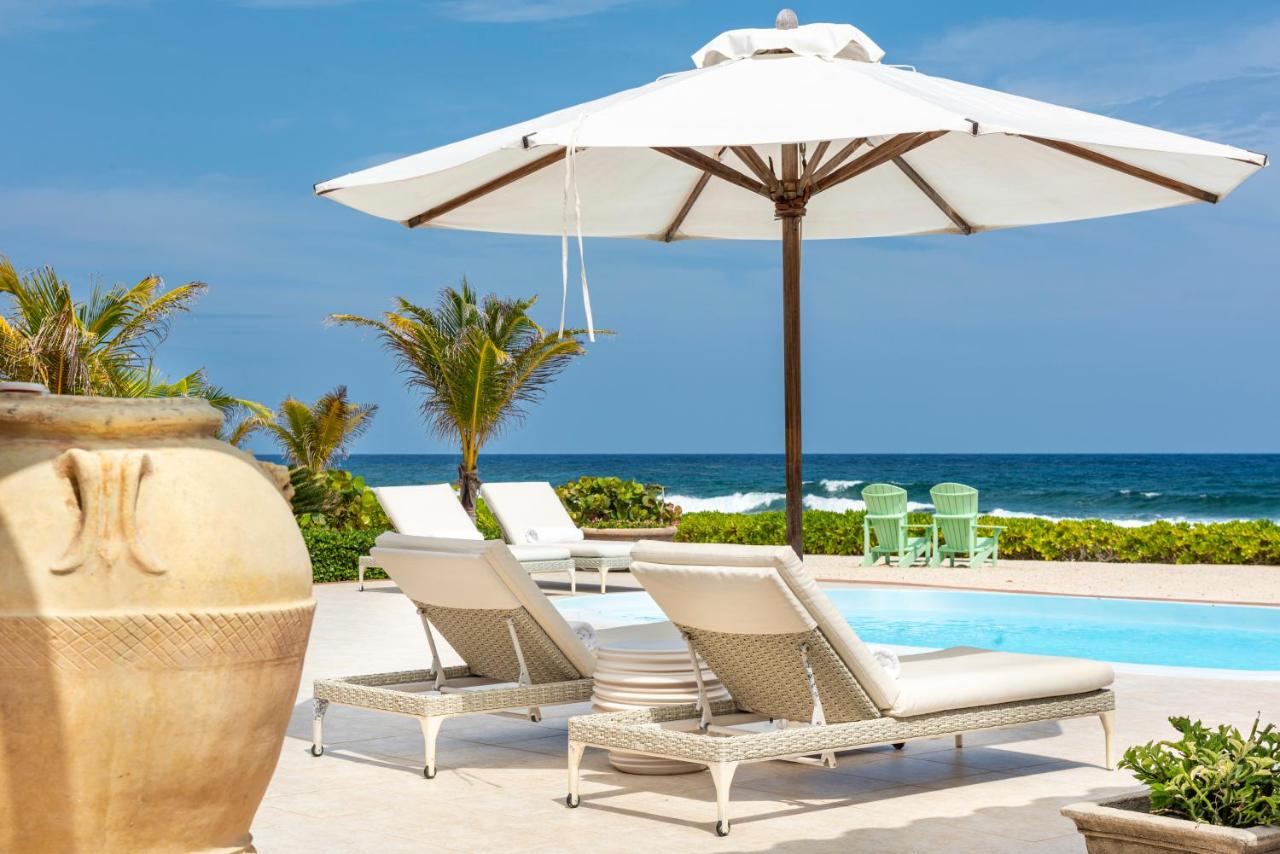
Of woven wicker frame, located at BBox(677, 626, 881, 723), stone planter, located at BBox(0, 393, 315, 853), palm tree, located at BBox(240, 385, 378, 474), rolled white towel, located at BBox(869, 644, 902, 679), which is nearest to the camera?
stone planter, located at BBox(0, 393, 315, 853)

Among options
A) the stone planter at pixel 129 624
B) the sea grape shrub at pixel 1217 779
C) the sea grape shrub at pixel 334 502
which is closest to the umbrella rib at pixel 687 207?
the sea grape shrub at pixel 1217 779

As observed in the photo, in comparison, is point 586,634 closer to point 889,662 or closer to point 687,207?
point 889,662

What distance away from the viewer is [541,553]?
13203mm

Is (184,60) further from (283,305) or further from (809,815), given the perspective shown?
(809,815)

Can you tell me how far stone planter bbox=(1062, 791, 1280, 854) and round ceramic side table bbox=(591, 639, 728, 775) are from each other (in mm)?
2111

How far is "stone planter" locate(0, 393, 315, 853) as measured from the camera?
3.40m

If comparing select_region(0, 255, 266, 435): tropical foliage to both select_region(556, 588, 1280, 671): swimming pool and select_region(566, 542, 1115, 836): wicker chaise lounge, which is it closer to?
select_region(556, 588, 1280, 671): swimming pool

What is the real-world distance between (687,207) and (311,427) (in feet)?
34.0

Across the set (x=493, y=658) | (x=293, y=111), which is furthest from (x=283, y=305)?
(x=493, y=658)

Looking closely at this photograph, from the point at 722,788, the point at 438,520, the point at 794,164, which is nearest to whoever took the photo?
the point at 722,788

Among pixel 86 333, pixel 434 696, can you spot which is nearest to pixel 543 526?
pixel 86 333

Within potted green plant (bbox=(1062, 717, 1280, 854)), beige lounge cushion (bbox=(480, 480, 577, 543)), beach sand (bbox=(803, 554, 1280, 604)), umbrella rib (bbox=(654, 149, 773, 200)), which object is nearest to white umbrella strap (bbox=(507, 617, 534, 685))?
umbrella rib (bbox=(654, 149, 773, 200))

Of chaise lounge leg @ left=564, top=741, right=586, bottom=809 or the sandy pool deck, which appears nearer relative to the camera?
the sandy pool deck

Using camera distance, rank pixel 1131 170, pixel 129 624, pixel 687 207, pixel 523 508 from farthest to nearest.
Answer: pixel 523 508 < pixel 687 207 < pixel 1131 170 < pixel 129 624
